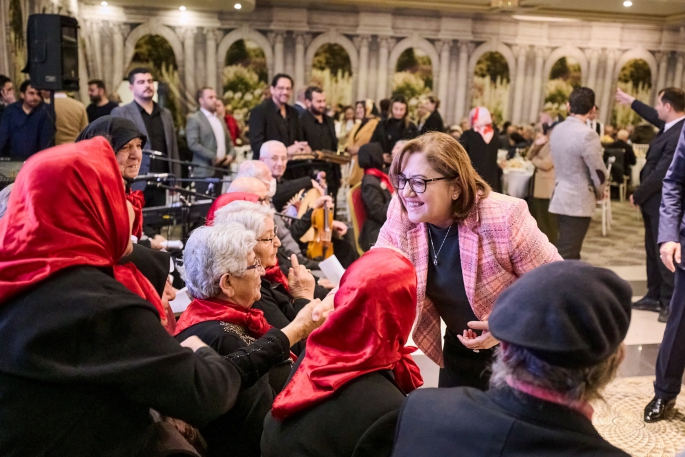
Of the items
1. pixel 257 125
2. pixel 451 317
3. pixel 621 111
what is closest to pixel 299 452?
pixel 451 317

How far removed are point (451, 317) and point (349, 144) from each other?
6.99 meters

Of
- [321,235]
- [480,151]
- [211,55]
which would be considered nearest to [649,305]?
[480,151]

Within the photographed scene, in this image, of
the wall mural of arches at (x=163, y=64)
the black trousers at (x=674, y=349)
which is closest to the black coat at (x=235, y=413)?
the black trousers at (x=674, y=349)

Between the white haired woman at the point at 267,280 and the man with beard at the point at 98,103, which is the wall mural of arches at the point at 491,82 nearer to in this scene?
the man with beard at the point at 98,103

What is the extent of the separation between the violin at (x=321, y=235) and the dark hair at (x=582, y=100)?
218 centimetres

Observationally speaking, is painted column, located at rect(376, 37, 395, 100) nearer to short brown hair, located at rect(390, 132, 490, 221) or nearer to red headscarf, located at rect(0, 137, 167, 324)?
short brown hair, located at rect(390, 132, 490, 221)

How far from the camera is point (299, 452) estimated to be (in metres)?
1.56

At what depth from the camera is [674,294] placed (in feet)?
10.3

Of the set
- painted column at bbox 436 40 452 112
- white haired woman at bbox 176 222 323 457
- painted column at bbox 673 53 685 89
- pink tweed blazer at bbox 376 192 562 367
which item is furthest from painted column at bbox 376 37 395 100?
white haired woman at bbox 176 222 323 457

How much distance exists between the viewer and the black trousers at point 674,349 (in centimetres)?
310

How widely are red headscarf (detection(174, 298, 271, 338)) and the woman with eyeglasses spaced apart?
59cm

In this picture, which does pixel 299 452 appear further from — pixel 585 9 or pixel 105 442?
pixel 585 9

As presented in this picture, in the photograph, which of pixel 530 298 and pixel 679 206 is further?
pixel 679 206

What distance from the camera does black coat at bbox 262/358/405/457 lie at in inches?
58.7
